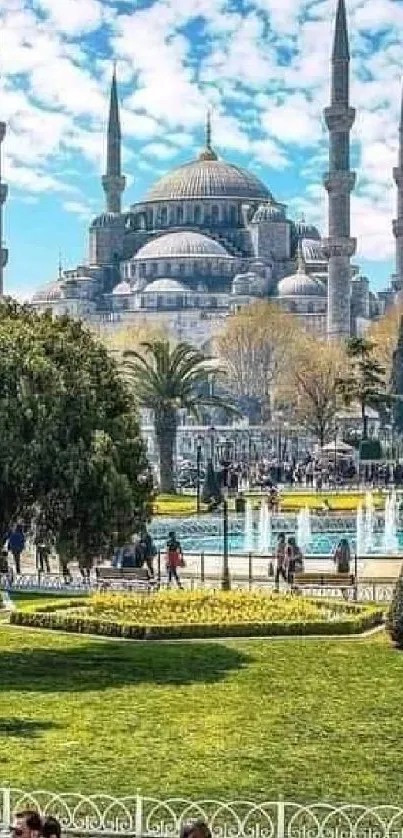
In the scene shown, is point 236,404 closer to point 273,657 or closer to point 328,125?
point 328,125

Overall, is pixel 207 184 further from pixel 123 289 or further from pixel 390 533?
pixel 390 533

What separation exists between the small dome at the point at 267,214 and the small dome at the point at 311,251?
3.55 m

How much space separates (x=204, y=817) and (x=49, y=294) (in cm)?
10812

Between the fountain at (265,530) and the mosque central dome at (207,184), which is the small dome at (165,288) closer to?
the mosque central dome at (207,184)

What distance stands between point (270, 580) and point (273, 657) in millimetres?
7054

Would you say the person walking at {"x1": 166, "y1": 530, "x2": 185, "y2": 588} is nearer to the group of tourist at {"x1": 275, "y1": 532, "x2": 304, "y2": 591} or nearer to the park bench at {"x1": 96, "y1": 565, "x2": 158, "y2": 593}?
the park bench at {"x1": 96, "y1": 565, "x2": 158, "y2": 593}

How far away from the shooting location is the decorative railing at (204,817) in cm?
782

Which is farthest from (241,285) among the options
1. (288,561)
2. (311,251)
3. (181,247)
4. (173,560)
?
(288,561)

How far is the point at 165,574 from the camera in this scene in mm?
22766

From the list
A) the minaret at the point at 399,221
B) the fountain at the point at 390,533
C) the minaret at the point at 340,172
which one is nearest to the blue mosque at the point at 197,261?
the minaret at the point at 399,221

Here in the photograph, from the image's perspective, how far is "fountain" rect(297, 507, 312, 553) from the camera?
95.6 feet

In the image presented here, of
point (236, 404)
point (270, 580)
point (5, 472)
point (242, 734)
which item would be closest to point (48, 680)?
point (5, 472)

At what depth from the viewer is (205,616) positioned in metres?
16.4

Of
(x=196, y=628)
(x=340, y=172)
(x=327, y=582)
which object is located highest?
(x=340, y=172)
